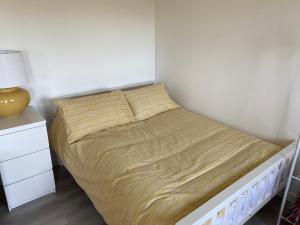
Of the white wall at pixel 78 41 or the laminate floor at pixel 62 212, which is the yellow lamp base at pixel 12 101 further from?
the laminate floor at pixel 62 212

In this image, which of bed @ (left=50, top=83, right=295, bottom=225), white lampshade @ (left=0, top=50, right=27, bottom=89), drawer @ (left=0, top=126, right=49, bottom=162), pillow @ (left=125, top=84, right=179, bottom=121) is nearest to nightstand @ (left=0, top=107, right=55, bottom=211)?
drawer @ (left=0, top=126, right=49, bottom=162)

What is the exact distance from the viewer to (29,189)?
6.49ft

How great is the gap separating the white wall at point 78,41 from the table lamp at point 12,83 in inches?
13.0

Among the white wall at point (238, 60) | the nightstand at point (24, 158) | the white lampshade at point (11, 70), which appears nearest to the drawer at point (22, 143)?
the nightstand at point (24, 158)

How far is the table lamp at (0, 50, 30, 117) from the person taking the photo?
1.71 meters

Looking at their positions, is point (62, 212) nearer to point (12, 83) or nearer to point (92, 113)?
point (92, 113)

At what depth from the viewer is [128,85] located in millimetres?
2900

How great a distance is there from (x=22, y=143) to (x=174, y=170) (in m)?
1.20

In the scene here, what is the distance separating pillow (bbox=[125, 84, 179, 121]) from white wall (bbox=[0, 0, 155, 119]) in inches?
17.4

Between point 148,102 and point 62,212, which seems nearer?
point 62,212

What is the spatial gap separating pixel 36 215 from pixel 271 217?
190cm

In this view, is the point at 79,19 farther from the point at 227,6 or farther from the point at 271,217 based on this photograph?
the point at 271,217

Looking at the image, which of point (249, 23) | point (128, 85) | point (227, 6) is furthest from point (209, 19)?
point (128, 85)

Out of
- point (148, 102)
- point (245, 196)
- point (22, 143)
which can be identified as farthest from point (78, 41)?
point (245, 196)
